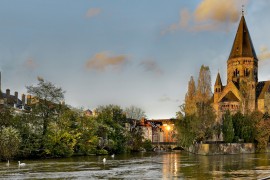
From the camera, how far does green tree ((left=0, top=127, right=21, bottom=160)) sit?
6600 centimetres

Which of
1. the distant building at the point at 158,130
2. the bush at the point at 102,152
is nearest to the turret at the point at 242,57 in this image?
the distant building at the point at 158,130

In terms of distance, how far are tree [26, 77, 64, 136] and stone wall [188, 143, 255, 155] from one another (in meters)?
31.1

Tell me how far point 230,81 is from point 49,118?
287 feet

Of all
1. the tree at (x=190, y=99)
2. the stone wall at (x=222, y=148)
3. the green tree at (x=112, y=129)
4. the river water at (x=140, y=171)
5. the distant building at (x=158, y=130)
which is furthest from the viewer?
the distant building at (x=158, y=130)

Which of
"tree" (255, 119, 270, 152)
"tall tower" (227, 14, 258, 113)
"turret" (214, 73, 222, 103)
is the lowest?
"tree" (255, 119, 270, 152)

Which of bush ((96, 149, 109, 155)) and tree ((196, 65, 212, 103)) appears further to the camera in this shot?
tree ((196, 65, 212, 103))

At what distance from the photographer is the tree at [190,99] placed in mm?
95000

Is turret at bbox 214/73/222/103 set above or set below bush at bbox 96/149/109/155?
above

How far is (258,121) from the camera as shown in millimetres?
105312

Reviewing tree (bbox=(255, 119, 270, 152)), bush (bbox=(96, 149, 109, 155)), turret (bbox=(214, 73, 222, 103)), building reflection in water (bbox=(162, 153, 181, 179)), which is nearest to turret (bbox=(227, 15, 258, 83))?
turret (bbox=(214, 73, 222, 103))

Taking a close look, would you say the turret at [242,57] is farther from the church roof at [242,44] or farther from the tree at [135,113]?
the tree at [135,113]

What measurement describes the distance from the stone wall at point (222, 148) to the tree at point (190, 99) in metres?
8.12

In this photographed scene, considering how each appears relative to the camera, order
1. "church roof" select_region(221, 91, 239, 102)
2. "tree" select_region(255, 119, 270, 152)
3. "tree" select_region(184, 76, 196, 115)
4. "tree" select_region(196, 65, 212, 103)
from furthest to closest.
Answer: "church roof" select_region(221, 91, 239, 102)
"tree" select_region(255, 119, 270, 152)
"tree" select_region(184, 76, 196, 115)
"tree" select_region(196, 65, 212, 103)

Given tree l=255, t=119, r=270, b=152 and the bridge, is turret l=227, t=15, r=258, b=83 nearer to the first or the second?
the bridge
